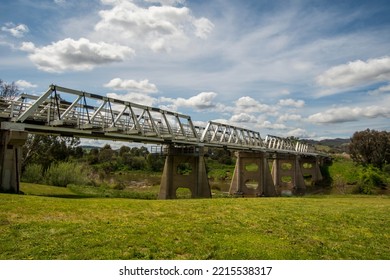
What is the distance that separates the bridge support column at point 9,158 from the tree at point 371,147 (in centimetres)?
7843

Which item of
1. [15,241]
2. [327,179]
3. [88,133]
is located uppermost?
[88,133]

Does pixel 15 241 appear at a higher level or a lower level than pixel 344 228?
higher

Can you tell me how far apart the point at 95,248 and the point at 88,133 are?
16.4 m

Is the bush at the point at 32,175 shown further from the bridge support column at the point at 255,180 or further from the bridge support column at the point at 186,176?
the bridge support column at the point at 255,180

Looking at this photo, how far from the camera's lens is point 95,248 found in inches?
340

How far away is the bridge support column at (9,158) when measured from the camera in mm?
18953

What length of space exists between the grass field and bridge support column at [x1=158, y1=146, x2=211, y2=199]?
19594mm

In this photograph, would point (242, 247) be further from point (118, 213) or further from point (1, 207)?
point (1, 207)

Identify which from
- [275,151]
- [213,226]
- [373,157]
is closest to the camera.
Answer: [213,226]

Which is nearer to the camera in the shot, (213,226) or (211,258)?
(211,258)

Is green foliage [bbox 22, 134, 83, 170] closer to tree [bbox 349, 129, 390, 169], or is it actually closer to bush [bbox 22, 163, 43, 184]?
bush [bbox 22, 163, 43, 184]

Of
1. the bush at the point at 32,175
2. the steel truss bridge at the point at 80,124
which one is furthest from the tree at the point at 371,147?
the bush at the point at 32,175
